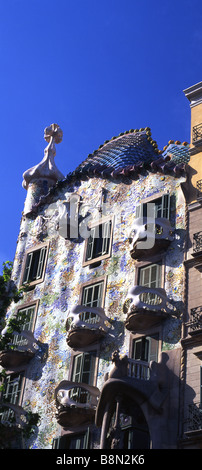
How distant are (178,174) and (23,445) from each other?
11143 millimetres

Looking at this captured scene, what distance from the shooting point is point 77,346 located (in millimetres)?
26641

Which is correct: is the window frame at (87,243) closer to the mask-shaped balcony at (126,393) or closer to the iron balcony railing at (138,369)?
the iron balcony railing at (138,369)

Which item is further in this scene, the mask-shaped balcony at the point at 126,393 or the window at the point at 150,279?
the window at the point at 150,279

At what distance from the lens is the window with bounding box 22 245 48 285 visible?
101 ft

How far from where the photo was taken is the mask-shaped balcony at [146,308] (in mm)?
24422

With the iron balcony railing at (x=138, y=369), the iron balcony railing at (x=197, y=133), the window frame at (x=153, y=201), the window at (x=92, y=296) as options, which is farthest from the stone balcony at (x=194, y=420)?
the iron balcony railing at (x=197, y=133)

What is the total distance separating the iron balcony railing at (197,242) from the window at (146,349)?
3147 millimetres

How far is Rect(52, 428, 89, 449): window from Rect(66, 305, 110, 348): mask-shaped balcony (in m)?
3.24

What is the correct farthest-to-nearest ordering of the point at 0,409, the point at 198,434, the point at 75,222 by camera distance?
the point at 75,222
the point at 0,409
the point at 198,434

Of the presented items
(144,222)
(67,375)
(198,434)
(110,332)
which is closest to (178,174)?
(144,222)

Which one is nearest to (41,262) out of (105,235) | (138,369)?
(105,235)

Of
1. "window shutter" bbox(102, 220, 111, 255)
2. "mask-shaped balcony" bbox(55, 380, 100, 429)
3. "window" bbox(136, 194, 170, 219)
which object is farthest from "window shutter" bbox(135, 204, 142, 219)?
"mask-shaped balcony" bbox(55, 380, 100, 429)
